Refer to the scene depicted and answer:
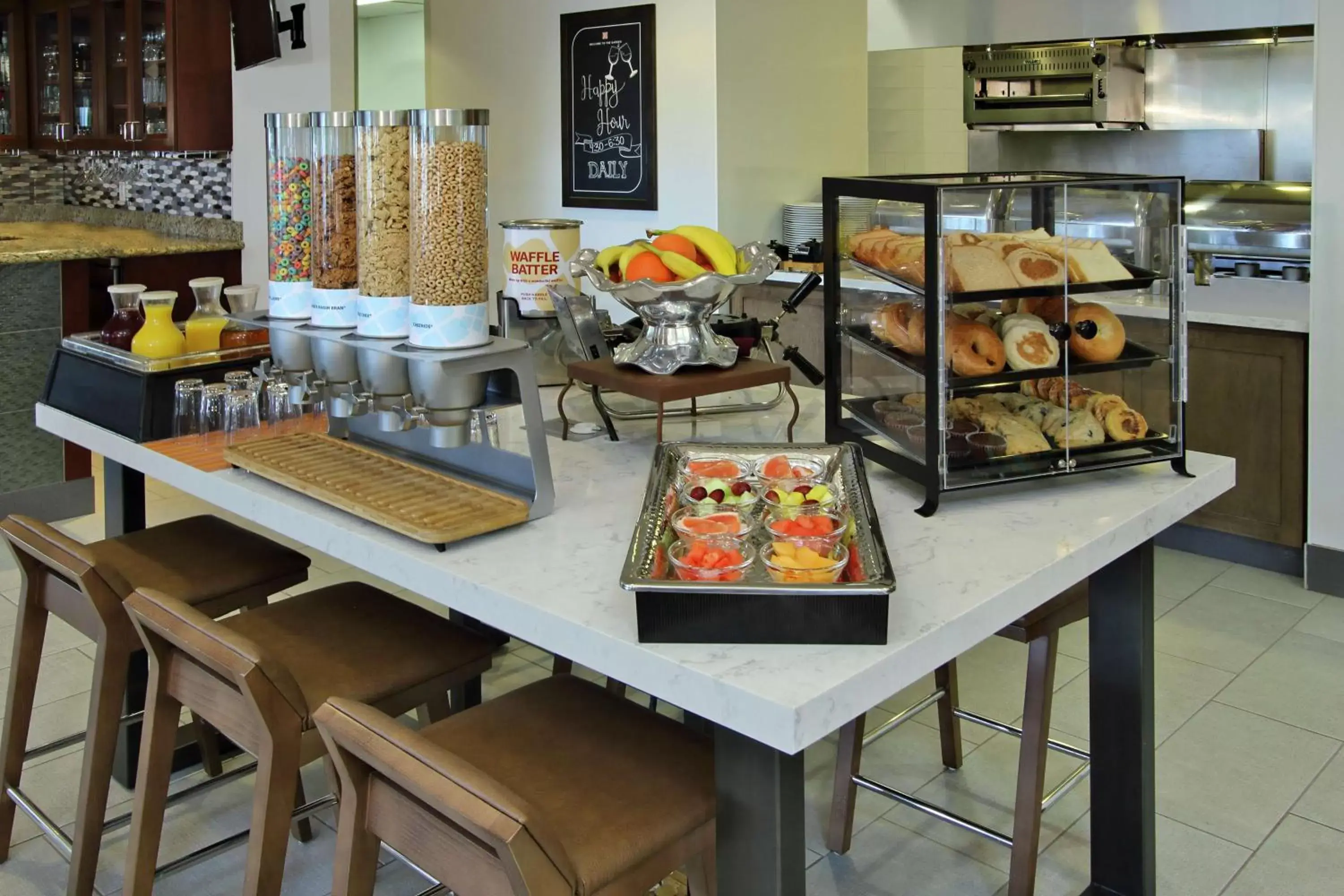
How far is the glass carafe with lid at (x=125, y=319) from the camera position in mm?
2629

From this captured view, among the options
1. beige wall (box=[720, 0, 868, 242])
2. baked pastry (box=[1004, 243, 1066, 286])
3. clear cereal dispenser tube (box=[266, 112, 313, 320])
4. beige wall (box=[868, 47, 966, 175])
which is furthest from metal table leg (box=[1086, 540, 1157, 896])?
beige wall (box=[868, 47, 966, 175])

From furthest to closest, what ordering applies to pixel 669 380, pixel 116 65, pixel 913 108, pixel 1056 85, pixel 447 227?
1. pixel 116 65
2. pixel 913 108
3. pixel 1056 85
4. pixel 669 380
5. pixel 447 227

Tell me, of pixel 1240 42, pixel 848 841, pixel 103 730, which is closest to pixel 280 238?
pixel 103 730

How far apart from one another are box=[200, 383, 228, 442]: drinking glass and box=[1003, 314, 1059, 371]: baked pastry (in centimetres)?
141

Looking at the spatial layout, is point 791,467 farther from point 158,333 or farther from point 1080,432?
point 158,333

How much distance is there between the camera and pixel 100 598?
210 centimetres

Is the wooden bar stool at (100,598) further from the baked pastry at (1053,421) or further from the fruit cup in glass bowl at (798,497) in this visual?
the baked pastry at (1053,421)

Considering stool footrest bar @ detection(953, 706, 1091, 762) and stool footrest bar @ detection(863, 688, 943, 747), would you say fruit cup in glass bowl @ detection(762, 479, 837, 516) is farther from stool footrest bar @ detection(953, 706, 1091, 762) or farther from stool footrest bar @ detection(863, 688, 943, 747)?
stool footrest bar @ detection(863, 688, 943, 747)

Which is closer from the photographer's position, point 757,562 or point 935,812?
point 757,562

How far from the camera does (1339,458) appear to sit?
4.01 meters

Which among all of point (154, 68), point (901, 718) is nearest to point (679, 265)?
point (901, 718)

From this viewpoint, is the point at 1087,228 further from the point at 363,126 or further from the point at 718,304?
the point at 363,126

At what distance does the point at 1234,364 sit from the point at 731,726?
346 cm

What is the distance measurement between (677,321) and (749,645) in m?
0.95
